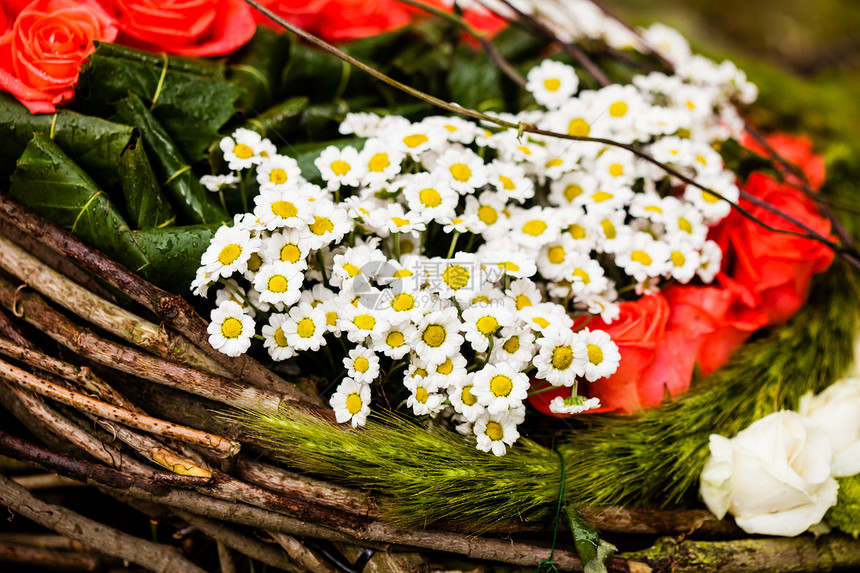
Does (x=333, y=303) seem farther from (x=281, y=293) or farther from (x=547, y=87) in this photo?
(x=547, y=87)

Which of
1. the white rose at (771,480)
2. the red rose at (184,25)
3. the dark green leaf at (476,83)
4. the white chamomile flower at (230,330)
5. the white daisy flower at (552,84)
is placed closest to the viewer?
the white chamomile flower at (230,330)

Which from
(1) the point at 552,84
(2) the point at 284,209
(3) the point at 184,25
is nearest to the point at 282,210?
(2) the point at 284,209

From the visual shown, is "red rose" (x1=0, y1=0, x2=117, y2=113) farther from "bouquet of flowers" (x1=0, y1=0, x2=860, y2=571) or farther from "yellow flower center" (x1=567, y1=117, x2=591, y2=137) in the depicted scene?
"yellow flower center" (x1=567, y1=117, x2=591, y2=137)

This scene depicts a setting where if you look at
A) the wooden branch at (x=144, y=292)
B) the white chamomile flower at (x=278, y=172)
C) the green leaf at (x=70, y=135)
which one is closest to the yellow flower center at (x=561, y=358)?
the wooden branch at (x=144, y=292)

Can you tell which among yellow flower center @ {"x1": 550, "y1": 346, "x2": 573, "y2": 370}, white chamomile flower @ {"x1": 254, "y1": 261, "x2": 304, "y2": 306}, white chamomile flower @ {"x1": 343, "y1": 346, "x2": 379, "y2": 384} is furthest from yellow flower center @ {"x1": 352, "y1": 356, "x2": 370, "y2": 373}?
yellow flower center @ {"x1": 550, "y1": 346, "x2": 573, "y2": 370}

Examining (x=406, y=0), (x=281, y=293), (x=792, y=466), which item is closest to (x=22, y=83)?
(x=281, y=293)

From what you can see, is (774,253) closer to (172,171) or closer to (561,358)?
(561,358)

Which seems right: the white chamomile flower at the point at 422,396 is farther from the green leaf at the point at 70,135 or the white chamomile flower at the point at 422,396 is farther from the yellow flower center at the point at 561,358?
the green leaf at the point at 70,135
